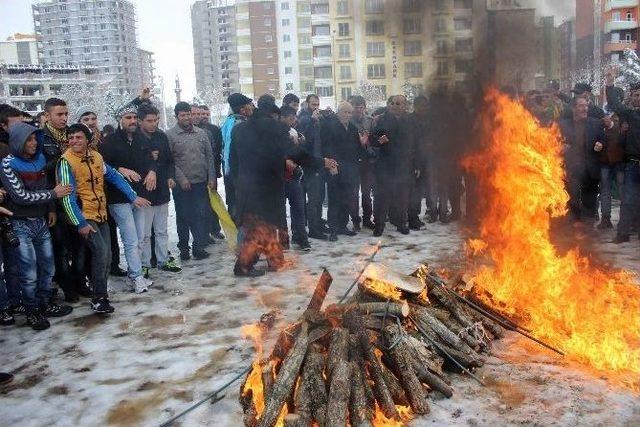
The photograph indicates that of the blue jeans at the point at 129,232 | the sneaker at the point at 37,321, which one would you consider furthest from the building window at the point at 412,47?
the sneaker at the point at 37,321

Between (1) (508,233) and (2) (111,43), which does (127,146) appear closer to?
(1) (508,233)

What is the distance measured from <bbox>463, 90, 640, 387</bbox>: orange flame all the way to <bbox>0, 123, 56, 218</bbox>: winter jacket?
4908mm

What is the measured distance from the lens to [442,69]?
871 cm

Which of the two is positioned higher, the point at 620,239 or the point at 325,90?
the point at 325,90

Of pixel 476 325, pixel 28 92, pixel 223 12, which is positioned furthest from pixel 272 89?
pixel 476 325

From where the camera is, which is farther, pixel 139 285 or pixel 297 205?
pixel 297 205

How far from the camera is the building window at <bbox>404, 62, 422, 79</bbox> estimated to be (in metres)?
8.84

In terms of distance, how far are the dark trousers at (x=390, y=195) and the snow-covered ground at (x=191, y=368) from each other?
7.99 ft

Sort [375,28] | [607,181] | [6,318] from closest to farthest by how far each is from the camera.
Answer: [6,318] < [375,28] < [607,181]

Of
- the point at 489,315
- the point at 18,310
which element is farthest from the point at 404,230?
the point at 18,310

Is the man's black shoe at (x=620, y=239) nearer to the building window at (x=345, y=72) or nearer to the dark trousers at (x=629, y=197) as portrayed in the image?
the dark trousers at (x=629, y=197)

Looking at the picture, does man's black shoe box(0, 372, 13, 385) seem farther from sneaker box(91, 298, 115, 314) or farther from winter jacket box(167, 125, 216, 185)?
winter jacket box(167, 125, 216, 185)

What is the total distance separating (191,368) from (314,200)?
562 cm

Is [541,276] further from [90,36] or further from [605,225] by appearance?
[90,36]
